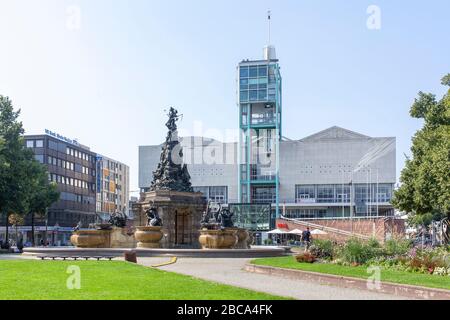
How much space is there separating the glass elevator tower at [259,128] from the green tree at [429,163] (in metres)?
70.5

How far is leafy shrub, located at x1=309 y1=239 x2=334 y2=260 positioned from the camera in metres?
28.7

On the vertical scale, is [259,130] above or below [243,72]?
below

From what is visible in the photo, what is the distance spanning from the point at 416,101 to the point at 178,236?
77.2ft

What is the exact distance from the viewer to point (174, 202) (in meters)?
41.4

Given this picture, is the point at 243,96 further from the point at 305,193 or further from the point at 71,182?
the point at 71,182

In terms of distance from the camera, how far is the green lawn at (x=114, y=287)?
46.1 ft

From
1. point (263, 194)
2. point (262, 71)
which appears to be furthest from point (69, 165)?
point (262, 71)

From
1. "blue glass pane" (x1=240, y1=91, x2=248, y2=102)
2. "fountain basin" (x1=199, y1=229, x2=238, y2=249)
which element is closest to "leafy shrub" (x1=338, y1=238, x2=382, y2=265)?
"fountain basin" (x1=199, y1=229, x2=238, y2=249)

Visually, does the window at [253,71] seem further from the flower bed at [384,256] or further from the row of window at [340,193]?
the flower bed at [384,256]

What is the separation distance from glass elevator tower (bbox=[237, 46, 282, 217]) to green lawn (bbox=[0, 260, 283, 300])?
102 m

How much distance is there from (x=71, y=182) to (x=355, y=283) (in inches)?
4140

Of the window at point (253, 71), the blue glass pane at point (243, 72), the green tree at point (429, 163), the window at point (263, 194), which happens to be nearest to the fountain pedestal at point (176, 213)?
the green tree at point (429, 163)
